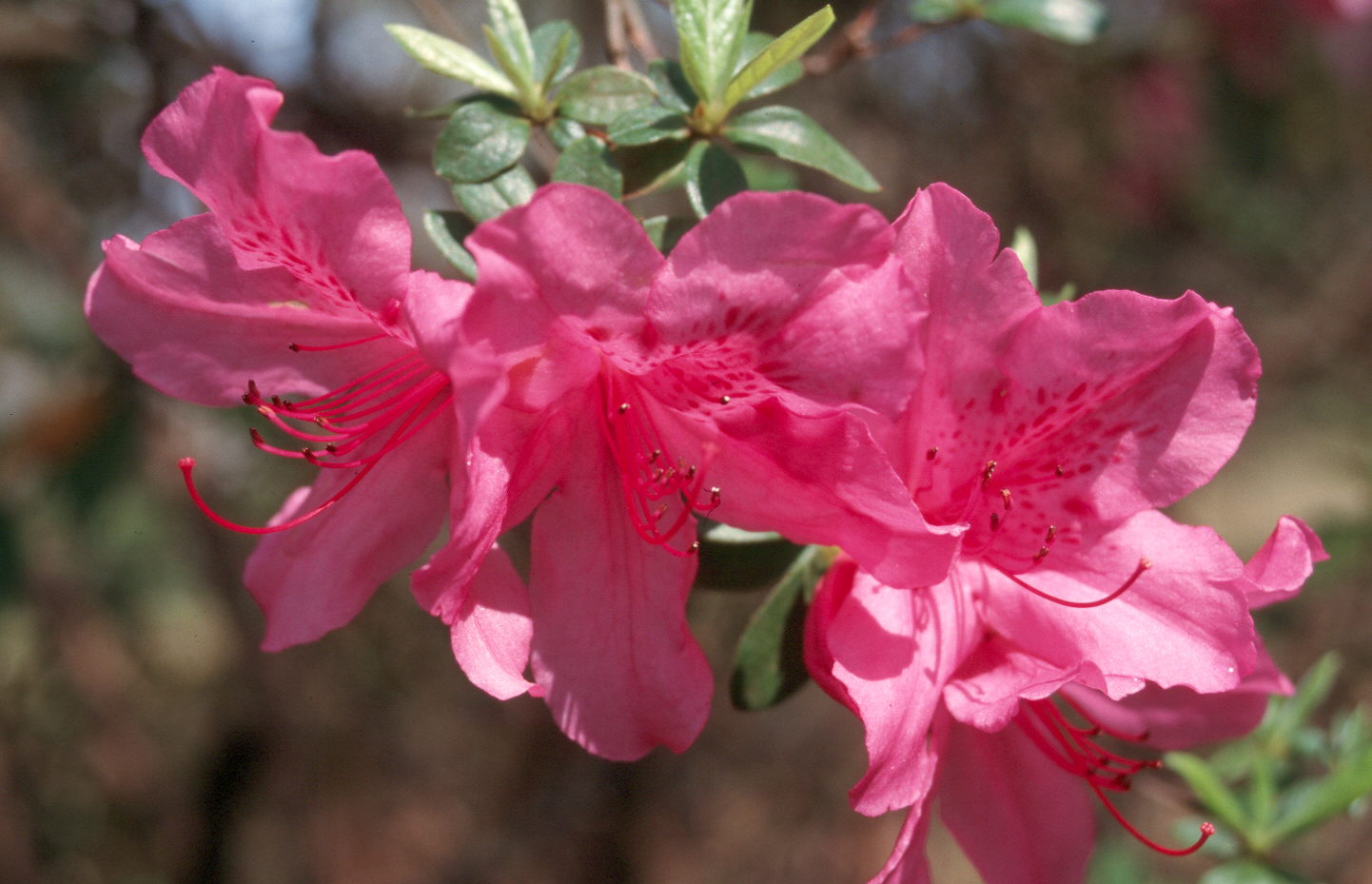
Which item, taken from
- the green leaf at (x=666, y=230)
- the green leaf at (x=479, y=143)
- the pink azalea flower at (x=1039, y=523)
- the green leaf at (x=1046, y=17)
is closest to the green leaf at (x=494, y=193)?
the green leaf at (x=479, y=143)

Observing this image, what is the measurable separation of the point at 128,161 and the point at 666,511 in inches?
81.8

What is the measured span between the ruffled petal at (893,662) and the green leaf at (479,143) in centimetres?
53

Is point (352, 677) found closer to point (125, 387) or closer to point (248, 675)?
point (248, 675)

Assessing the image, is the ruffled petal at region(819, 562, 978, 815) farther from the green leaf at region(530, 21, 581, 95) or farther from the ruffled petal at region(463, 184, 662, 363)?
the green leaf at region(530, 21, 581, 95)

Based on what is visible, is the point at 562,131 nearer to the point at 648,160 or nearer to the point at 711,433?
the point at 648,160

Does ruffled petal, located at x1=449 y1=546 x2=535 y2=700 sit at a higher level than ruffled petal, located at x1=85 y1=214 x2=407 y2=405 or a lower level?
lower

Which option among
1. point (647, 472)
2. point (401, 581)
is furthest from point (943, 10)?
point (401, 581)

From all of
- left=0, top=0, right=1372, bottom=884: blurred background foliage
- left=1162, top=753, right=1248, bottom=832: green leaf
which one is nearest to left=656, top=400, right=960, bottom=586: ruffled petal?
left=1162, top=753, right=1248, bottom=832: green leaf

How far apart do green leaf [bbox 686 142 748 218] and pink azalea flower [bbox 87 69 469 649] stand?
0.92ft

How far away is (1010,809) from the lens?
124 cm

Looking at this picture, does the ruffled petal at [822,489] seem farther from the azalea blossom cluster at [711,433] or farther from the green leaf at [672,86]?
the green leaf at [672,86]

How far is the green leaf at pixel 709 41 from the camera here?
1057 millimetres

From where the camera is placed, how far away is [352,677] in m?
4.02

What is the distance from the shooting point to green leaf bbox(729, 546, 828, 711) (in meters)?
1.24
